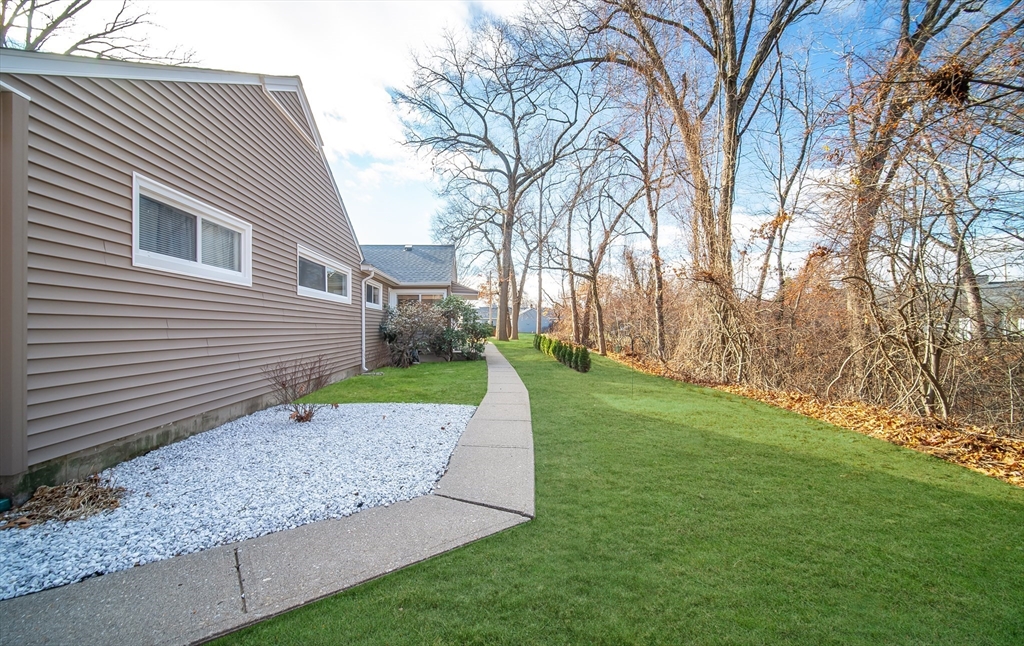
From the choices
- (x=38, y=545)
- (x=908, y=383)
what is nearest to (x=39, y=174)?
(x=38, y=545)

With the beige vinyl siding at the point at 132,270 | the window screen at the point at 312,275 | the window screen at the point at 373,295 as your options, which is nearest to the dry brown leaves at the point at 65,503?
the beige vinyl siding at the point at 132,270

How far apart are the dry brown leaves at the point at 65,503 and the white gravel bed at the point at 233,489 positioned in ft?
0.29

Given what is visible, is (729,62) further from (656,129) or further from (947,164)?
(947,164)

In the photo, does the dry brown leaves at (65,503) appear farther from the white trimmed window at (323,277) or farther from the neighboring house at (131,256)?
the white trimmed window at (323,277)

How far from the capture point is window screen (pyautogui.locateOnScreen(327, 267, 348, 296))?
8680 millimetres

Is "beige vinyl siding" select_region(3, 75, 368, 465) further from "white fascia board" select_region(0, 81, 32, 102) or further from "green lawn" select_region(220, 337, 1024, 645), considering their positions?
"green lawn" select_region(220, 337, 1024, 645)

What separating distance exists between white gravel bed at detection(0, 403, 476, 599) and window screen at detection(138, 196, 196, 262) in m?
2.04

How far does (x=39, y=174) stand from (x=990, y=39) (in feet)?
29.1

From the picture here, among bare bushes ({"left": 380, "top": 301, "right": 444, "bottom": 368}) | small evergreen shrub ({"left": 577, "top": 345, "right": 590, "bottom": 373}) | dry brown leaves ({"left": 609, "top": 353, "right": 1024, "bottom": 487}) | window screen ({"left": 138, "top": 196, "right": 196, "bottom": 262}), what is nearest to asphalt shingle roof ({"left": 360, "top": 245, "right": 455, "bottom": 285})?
bare bushes ({"left": 380, "top": 301, "right": 444, "bottom": 368})

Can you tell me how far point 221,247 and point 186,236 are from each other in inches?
23.4

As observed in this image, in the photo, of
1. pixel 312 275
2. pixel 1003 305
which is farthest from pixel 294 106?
pixel 1003 305

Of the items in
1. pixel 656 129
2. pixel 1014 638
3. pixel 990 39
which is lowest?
pixel 1014 638

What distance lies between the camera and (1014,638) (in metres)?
1.76

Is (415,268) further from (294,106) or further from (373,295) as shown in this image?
(294,106)
